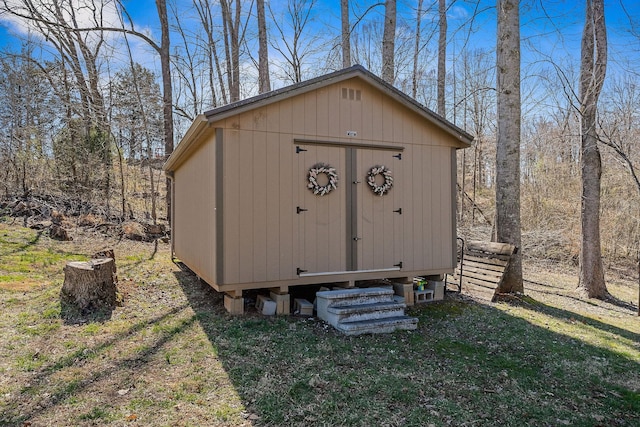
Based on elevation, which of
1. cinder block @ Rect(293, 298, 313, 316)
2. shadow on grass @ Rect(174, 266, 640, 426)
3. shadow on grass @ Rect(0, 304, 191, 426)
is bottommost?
shadow on grass @ Rect(174, 266, 640, 426)

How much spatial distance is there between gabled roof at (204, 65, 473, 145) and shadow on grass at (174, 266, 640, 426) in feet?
7.68

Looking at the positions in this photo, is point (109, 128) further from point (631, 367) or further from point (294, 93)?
point (631, 367)

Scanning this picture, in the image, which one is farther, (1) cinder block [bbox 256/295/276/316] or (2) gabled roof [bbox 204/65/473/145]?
(1) cinder block [bbox 256/295/276/316]

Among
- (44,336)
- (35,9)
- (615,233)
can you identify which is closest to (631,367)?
(44,336)

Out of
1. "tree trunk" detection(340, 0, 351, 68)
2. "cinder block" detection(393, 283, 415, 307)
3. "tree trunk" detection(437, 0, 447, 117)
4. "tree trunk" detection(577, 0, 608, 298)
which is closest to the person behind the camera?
"cinder block" detection(393, 283, 415, 307)

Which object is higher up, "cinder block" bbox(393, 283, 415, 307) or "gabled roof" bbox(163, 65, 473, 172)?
"gabled roof" bbox(163, 65, 473, 172)

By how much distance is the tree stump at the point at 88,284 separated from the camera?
14.9ft

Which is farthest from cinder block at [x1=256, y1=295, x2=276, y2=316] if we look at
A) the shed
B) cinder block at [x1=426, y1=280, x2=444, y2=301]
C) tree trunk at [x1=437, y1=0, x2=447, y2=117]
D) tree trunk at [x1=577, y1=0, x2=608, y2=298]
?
tree trunk at [x1=437, y1=0, x2=447, y2=117]

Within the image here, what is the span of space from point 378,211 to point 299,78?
9626 mm

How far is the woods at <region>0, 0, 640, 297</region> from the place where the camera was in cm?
758

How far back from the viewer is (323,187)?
4.84 meters

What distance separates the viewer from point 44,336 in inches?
152

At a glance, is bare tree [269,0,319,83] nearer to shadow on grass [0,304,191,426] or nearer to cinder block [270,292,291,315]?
cinder block [270,292,291,315]

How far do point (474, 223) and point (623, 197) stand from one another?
4.14 meters
